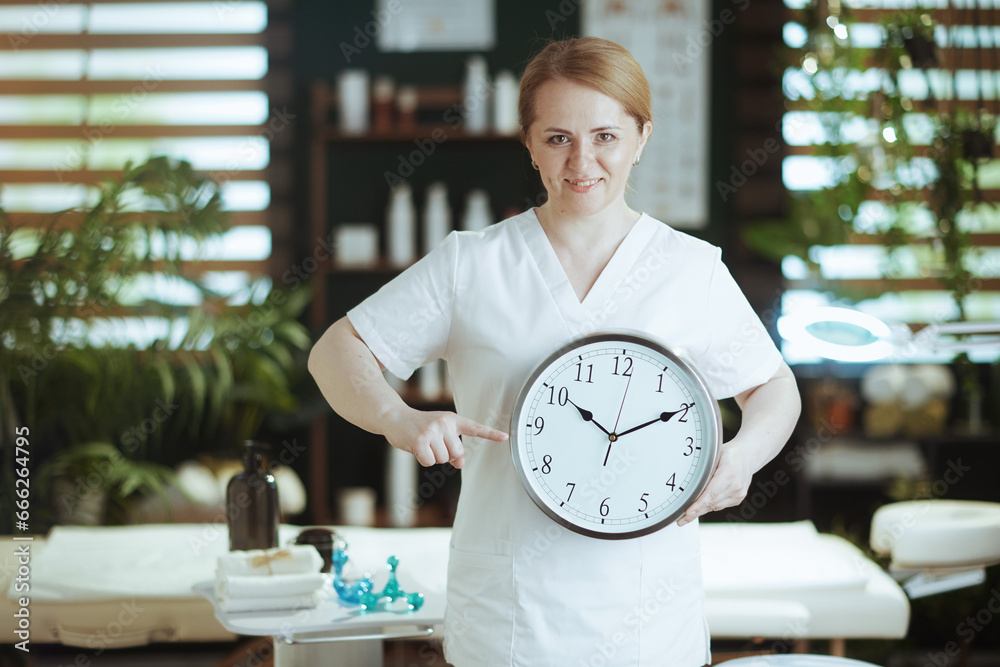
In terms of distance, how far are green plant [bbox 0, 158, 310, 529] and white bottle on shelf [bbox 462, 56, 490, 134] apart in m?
0.93

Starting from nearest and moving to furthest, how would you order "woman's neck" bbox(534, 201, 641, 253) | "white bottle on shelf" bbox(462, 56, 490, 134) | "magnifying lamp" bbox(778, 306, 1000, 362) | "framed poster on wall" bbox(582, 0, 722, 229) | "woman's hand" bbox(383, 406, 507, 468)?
1. "woman's hand" bbox(383, 406, 507, 468)
2. "woman's neck" bbox(534, 201, 641, 253)
3. "magnifying lamp" bbox(778, 306, 1000, 362)
4. "white bottle on shelf" bbox(462, 56, 490, 134)
5. "framed poster on wall" bbox(582, 0, 722, 229)

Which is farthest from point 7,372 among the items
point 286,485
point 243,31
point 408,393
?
point 243,31

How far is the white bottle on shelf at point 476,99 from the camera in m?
3.63

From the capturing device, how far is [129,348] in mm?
3250

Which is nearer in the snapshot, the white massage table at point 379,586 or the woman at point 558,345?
the woman at point 558,345

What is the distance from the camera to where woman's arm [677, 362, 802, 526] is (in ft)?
4.12

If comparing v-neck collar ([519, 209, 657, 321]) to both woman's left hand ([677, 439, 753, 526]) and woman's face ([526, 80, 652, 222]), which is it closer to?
woman's face ([526, 80, 652, 222])

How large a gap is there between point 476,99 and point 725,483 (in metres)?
2.67

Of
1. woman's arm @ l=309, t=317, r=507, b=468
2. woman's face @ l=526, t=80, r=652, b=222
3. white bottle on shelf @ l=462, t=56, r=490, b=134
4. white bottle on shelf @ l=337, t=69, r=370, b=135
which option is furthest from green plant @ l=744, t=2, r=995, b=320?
woman's arm @ l=309, t=317, r=507, b=468

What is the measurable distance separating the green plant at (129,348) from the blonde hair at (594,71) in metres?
2.00

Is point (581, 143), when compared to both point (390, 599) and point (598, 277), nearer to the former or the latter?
point (598, 277)

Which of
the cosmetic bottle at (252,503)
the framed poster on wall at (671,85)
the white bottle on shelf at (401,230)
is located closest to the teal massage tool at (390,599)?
the cosmetic bottle at (252,503)

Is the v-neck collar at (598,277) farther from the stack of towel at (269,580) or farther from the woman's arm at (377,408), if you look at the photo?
the stack of towel at (269,580)

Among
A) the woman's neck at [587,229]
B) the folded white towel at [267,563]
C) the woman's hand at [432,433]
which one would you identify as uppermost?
the woman's neck at [587,229]
